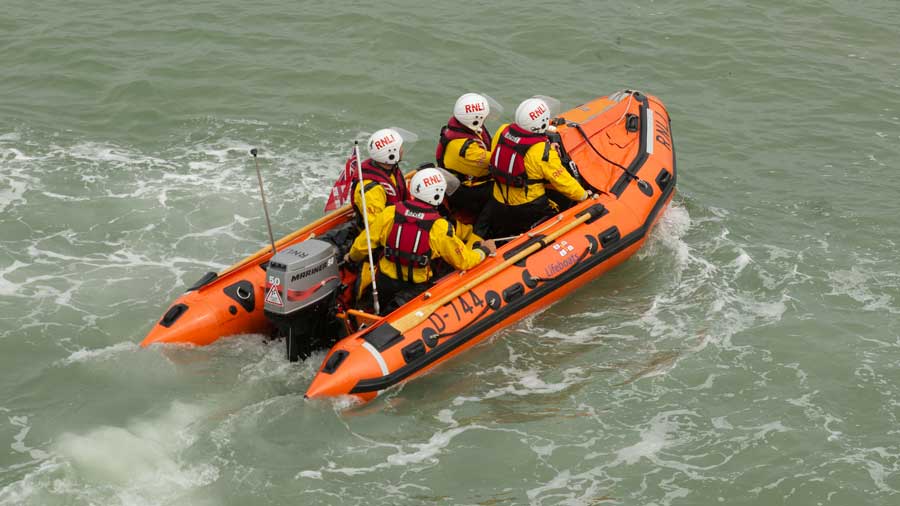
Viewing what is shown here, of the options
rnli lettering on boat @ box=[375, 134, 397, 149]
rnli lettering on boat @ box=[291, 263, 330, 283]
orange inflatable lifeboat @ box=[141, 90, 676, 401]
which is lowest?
orange inflatable lifeboat @ box=[141, 90, 676, 401]

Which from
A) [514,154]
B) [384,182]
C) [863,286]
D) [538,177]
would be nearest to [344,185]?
[384,182]

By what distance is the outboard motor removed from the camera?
246 inches

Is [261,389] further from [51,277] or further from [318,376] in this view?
[51,277]

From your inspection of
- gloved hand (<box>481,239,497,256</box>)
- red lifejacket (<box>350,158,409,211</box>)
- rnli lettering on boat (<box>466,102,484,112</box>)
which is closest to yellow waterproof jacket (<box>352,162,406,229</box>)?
red lifejacket (<box>350,158,409,211</box>)

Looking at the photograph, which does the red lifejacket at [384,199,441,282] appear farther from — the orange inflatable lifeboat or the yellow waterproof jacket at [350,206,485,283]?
the orange inflatable lifeboat

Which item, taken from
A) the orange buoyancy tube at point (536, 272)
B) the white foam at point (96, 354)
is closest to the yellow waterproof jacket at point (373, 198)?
the orange buoyancy tube at point (536, 272)

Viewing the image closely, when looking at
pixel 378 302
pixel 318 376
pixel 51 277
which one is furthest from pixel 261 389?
pixel 51 277

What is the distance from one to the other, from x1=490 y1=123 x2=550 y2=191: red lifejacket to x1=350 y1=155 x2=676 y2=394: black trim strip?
726 mm

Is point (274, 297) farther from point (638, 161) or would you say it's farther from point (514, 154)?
point (638, 161)

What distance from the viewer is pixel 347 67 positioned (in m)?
11.6

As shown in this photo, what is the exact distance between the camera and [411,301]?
6.63m

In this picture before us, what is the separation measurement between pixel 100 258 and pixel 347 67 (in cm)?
442

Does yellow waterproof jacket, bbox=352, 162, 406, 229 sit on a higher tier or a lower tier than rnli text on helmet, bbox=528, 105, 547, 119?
lower

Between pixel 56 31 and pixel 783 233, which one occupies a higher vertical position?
pixel 56 31
